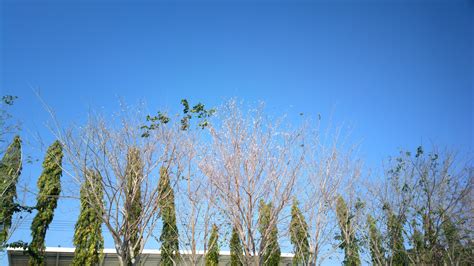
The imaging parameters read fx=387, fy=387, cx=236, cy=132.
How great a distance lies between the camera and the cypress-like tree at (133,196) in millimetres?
8727

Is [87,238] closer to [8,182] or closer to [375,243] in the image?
Result: [8,182]

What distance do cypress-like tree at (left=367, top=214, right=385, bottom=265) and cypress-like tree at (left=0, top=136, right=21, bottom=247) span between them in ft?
43.2

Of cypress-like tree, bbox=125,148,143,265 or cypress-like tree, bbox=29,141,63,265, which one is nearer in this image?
cypress-like tree, bbox=125,148,143,265

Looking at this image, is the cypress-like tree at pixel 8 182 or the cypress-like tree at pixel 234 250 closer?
the cypress-like tree at pixel 8 182

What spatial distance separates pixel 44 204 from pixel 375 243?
43.9 ft

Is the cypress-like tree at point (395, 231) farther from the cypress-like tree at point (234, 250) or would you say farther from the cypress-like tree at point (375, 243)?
the cypress-like tree at point (234, 250)

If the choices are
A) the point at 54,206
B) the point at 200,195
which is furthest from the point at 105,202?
the point at 54,206

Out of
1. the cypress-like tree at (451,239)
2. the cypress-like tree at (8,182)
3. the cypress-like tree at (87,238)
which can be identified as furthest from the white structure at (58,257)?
the cypress-like tree at (451,239)

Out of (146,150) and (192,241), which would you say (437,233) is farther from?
(146,150)

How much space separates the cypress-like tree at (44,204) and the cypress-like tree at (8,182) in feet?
3.77

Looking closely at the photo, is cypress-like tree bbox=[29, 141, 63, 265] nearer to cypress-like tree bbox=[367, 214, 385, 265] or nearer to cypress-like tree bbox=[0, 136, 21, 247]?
cypress-like tree bbox=[0, 136, 21, 247]

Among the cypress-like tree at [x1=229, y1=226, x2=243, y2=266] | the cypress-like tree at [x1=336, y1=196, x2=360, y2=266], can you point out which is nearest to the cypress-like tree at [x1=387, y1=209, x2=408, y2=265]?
the cypress-like tree at [x1=336, y1=196, x2=360, y2=266]

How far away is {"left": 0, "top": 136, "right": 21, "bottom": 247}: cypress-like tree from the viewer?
12.6 meters

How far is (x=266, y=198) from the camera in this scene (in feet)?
30.9
